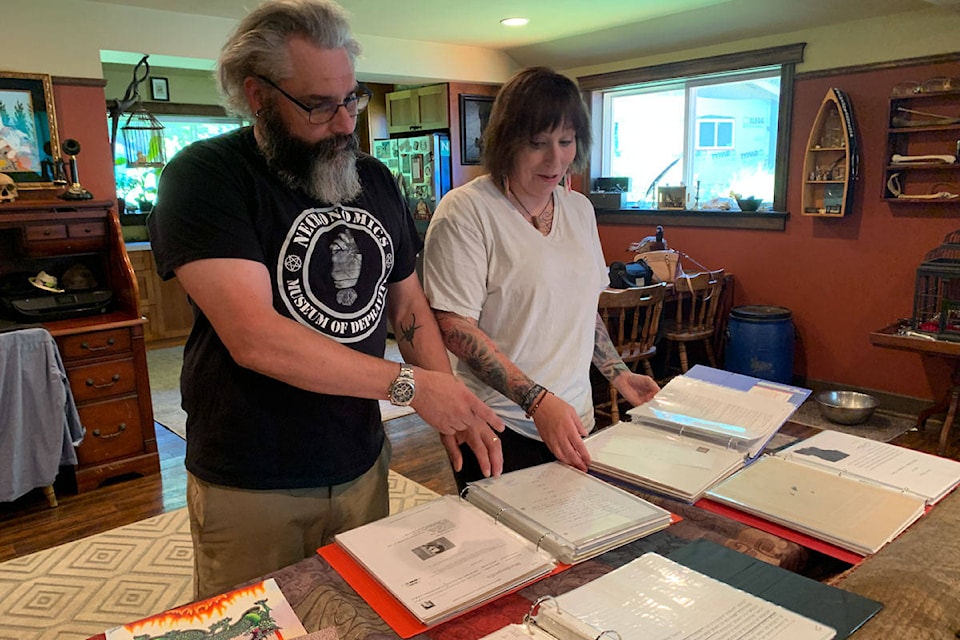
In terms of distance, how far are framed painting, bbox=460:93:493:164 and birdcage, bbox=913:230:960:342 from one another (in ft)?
10.2

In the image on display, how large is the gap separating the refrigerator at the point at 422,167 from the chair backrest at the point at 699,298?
6.92ft

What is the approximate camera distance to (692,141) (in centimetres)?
479

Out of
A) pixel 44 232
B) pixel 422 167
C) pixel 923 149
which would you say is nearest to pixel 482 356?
pixel 44 232

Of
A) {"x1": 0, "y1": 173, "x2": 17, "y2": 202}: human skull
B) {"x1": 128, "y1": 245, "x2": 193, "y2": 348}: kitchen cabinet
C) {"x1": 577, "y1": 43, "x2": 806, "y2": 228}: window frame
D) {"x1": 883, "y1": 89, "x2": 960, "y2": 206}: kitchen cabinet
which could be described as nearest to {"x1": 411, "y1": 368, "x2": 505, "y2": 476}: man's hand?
{"x1": 0, "y1": 173, "x2": 17, "y2": 202}: human skull

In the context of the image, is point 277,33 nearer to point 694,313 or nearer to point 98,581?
point 98,581

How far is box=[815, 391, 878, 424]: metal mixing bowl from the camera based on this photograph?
375 cm

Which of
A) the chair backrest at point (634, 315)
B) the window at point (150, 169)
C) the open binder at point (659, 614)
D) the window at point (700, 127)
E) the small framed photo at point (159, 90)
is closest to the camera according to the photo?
the open binder at point (659, 614)

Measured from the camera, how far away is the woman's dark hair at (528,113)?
1.34 meters

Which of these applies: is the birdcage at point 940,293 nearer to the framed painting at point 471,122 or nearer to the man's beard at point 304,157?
the framed painting at point 471,122

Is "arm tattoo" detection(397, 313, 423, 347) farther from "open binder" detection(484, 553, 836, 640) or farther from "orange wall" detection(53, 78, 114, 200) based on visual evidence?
"orange wall" detection(53, 78, 114, 200)

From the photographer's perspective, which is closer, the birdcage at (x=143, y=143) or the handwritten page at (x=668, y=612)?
the handwritten page at (x=668, y=612)

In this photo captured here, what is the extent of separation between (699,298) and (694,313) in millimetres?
98

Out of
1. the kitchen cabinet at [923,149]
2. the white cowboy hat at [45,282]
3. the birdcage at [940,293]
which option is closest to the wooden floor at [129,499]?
the birdcage at [940,293]

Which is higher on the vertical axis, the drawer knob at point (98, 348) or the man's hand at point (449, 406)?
the man's hand at point (449, 406)
